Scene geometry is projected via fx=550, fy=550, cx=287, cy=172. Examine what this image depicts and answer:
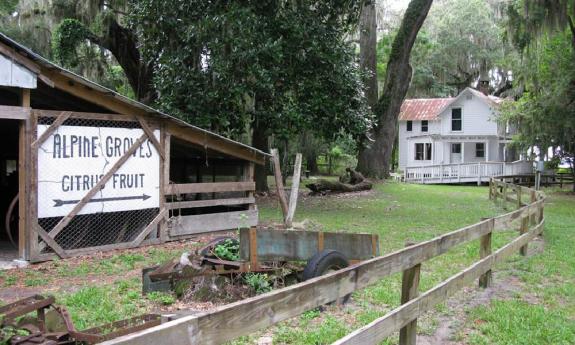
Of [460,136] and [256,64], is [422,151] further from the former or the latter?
[256,64]

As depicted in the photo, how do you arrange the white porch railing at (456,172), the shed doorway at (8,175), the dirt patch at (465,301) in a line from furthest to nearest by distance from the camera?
the white porch railing at (456,172) → the shed doorway at (8,175) → the dirt patch at (465,301)

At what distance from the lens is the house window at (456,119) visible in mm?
42562

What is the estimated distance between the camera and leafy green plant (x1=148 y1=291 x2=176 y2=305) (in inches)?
255

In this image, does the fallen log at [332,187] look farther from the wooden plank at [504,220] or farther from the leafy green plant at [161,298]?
the leafy green plant at [161,298]

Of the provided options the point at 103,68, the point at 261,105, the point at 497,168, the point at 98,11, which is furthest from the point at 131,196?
the point at 497,168

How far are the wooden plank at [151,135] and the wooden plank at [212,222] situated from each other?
58.0 inches

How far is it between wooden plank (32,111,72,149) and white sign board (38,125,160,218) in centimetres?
6

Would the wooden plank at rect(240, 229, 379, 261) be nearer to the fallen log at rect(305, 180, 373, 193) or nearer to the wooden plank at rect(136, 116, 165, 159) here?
the wooden plank at rect(136, 116, 165, 159)

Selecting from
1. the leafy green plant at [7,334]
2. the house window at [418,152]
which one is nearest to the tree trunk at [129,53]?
the leafy green plant at [7,334]

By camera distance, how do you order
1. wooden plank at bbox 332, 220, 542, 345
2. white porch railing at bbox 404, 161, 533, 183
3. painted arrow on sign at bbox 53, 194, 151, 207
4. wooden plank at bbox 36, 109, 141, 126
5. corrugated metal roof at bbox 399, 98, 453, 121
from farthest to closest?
corrugated metal roof at bbox 399, 98, 453, 121, white porch railing at bbox 404, 161, 533, 183, painted arrow on sign at bbox 53, 194, 151, 207, wooden plank at bbox 36, 109, 141, 126, wooden plank at bbox 332, 220, 542, 345

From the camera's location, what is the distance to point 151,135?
36.4ft

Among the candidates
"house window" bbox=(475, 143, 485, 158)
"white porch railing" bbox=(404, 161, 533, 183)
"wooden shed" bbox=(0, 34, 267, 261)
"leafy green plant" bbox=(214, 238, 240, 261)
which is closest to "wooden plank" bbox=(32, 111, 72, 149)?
"wooden shed" bbox=(0, 34, 267, 261)

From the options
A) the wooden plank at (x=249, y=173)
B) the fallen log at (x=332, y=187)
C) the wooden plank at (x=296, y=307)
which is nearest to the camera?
the wooden plank at (x=296, y=307)

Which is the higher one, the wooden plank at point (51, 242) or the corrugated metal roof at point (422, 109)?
the corrugated metal roof at point (422, 109)
